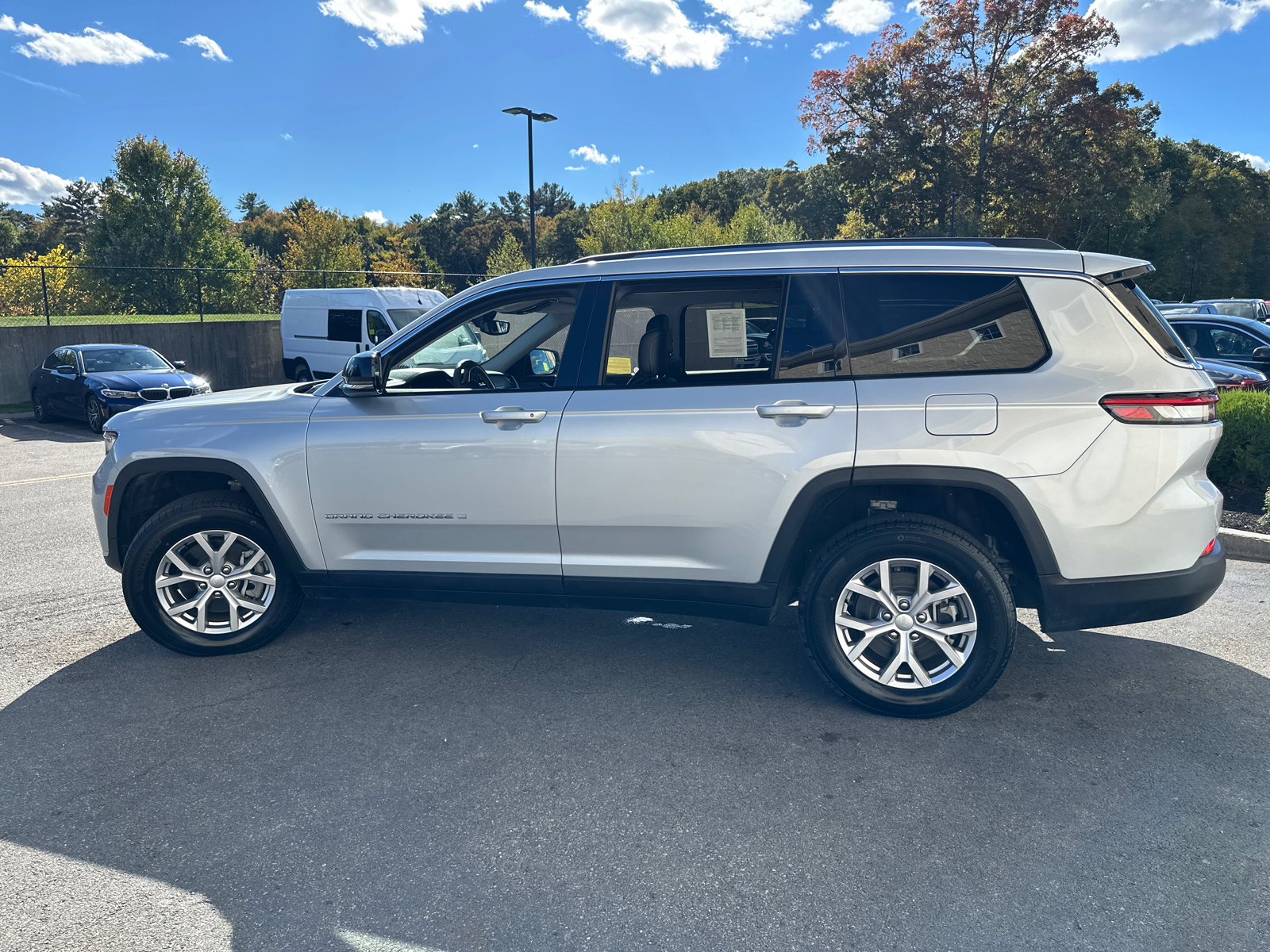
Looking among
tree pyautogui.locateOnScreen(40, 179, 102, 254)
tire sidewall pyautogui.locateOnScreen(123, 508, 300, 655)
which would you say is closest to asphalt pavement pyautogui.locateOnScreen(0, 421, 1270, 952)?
tire sidewall pyautogui.locateOnScreen(123, 508, 300, 655)

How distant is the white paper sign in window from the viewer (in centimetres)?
374

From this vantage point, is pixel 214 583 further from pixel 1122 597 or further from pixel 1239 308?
pixel 1239 308

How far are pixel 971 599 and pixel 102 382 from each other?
47.4 feet

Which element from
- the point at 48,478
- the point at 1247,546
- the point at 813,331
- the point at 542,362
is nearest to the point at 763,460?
the point at 813,331

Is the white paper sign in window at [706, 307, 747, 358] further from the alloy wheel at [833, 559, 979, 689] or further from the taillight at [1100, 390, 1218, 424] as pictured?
the taillight at [1100, 390, 1218, 424]

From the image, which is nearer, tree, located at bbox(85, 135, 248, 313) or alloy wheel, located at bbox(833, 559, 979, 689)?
alloy wheel, located at bbox(833, 559, 979, 689)

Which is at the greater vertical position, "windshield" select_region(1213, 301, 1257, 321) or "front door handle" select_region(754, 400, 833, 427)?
"windshield" select_region(1213, 301, 1257, 321)

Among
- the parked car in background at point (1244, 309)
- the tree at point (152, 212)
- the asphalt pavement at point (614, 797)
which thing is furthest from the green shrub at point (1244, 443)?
the tree at point (152, 212)

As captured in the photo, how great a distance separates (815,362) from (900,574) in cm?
96

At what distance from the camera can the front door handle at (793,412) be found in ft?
11.6

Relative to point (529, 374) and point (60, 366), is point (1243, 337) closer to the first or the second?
point (529, 374)

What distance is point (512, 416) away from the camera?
383 cm

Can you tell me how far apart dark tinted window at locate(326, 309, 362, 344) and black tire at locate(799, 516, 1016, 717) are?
16783 mm

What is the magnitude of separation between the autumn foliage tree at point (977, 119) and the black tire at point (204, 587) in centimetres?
2736
